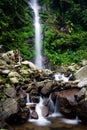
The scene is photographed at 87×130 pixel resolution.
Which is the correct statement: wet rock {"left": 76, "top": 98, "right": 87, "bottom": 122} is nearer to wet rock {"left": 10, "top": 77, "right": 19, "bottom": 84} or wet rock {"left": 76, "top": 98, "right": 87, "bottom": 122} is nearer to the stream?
the stream

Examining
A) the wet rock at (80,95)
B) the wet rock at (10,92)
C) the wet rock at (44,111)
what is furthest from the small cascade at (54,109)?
the wet rock at (10,92)

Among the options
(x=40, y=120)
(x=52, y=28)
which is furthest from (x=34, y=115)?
(x=52, y=28)

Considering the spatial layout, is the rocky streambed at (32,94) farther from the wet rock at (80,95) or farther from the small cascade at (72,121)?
the small cascade at (72,121)

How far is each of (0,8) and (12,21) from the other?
1763 millimetres

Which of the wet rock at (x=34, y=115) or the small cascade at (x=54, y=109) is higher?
the small cascade at (x=54, y=109)

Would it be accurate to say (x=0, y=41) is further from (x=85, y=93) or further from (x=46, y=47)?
(x=85, y=93)

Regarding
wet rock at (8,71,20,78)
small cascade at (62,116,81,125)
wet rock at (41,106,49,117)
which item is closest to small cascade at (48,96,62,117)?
wet rock at (41,106,49,117)

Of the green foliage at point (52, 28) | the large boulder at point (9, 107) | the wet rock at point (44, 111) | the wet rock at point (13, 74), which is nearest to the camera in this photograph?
the large boulder at point (9, 107)

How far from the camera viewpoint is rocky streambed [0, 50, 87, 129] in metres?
18.3

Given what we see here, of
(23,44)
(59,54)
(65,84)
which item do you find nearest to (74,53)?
(59,54)

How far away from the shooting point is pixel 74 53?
32000mm

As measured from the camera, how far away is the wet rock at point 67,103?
1919 centimetres

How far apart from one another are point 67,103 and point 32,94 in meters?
2.63

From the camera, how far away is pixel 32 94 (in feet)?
68.8
